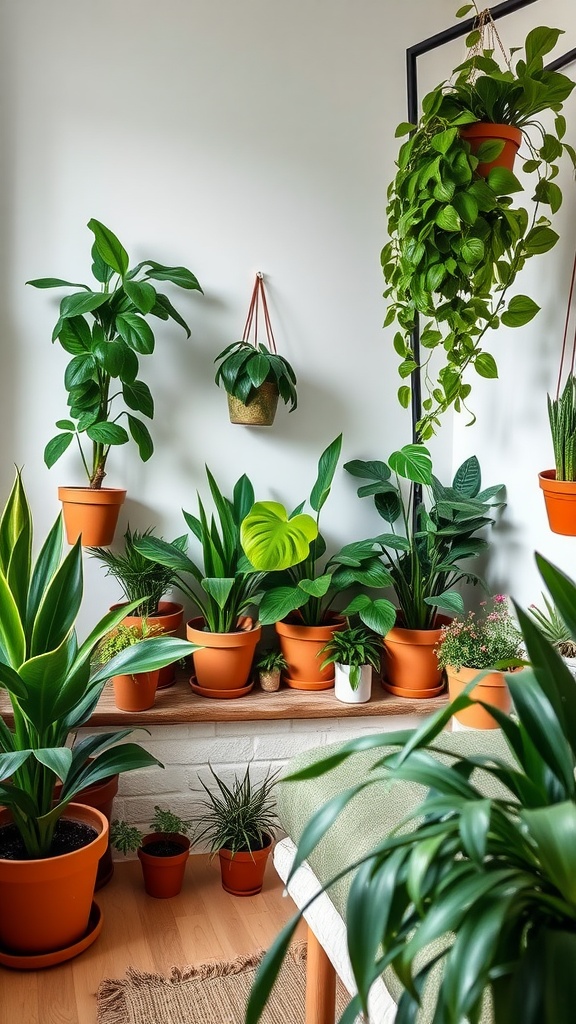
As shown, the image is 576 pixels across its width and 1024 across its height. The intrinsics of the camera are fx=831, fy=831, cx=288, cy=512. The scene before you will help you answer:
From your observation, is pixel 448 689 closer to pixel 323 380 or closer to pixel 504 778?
pixel 323 380

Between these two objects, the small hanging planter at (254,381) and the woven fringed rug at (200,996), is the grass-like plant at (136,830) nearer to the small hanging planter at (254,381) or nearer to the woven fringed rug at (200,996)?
the woven fringed rug at (200,996)

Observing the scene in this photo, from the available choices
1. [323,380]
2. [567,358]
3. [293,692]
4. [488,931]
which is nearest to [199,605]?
[293,692]

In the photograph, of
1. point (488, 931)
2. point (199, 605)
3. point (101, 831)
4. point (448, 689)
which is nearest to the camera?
point (488, 931)

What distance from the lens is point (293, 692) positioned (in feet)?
8.19

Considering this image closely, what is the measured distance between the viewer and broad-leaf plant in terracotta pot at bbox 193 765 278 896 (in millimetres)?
2209

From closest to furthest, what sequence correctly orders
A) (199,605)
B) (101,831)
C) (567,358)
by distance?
(101,831) → (567,358) → (199,605)

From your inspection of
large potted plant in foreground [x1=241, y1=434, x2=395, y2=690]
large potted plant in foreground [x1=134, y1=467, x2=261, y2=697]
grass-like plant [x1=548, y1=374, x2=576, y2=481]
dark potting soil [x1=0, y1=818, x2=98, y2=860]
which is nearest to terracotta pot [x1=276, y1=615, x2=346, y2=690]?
large potted plant in foreground [x1=241, y1=434, x2=395, y2=690]

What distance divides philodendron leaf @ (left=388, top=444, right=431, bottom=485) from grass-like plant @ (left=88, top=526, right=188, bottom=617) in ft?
2.18

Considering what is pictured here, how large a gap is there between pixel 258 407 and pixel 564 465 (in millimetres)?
879

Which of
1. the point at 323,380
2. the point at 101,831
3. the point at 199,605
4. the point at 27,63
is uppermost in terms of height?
the point at 27,63

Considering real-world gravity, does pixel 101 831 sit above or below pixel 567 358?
below

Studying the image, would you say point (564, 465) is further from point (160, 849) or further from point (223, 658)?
point (160, 849)

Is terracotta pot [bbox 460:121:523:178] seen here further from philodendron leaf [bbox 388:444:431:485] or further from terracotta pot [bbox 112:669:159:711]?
terracotta pot [bbox 112:669:159:711]

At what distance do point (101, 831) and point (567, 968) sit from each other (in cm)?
160
